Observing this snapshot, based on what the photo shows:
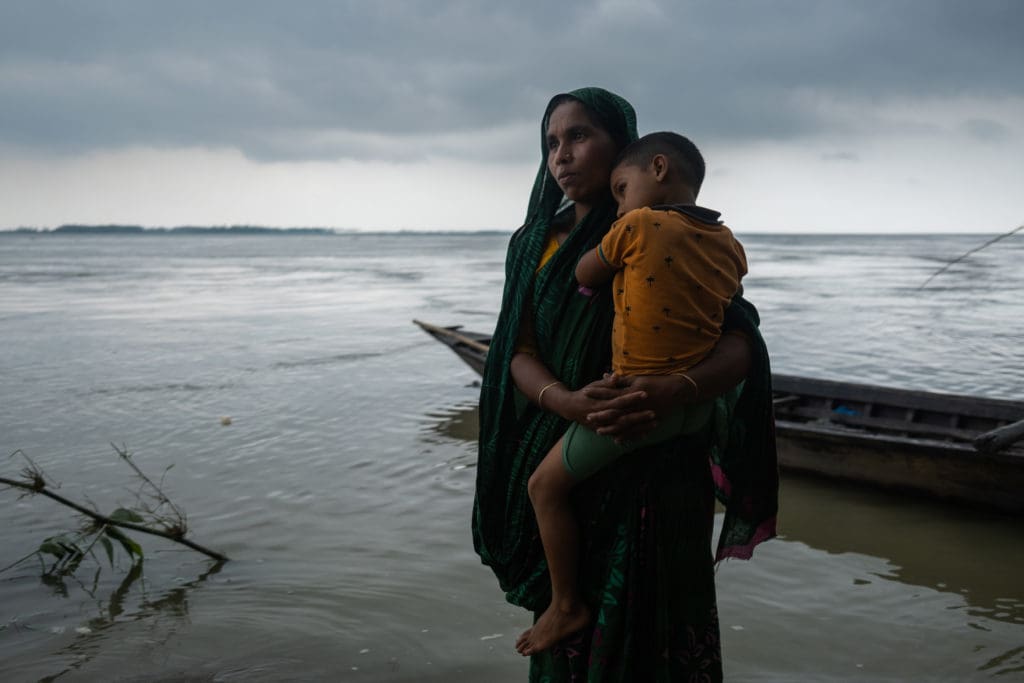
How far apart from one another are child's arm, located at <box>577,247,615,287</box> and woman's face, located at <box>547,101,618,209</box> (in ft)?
0.60

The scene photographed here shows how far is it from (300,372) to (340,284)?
19.8 metres

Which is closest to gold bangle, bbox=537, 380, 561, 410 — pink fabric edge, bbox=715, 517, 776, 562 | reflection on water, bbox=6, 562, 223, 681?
pink fabric edge, bbox=715, 517, 776, 562

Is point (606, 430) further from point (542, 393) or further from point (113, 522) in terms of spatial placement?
point (113, 522)

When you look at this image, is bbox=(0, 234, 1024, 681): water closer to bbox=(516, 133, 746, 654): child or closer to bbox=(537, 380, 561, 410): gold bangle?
bbox=(516, 133, 746, 654): child

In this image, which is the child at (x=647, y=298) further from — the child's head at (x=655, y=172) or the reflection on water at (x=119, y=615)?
the reflection on water at (x=119, y=615)

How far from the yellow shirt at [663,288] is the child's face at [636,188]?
59mm

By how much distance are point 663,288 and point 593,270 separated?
0.13 metres

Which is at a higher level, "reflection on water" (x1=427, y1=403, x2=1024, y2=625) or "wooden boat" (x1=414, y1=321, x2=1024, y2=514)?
"wooden boat" (x1=414, y1=321, x2=1024, y2=514)

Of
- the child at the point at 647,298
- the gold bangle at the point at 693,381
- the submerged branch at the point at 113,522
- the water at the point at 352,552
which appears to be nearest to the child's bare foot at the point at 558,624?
the child at the point at 647,298

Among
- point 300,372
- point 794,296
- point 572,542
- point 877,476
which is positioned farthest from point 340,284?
point 572,542

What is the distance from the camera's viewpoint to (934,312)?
63.2ft

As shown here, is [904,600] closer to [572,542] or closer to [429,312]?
[572,542]

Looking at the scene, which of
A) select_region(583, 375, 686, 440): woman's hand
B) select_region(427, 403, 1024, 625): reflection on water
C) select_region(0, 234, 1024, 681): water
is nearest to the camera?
select_region(583, 375, 686, 440): woman's hand

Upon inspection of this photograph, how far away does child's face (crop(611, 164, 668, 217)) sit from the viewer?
154 cm
